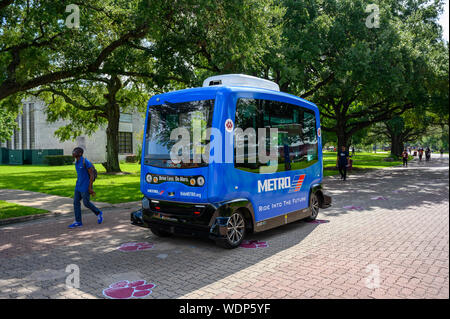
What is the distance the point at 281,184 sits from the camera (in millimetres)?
7410

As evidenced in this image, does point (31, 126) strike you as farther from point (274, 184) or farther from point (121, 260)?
point (274, 184)

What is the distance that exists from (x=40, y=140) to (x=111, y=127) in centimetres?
2010

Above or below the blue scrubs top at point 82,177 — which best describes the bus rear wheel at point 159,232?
below

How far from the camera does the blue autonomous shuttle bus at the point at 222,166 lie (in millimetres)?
6133

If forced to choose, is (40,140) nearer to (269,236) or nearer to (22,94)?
(22,94)

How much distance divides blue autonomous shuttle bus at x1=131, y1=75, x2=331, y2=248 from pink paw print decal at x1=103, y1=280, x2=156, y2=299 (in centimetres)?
175

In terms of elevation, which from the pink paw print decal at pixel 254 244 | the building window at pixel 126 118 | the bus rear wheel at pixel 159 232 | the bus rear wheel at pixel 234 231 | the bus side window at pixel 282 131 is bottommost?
the pink paw print decal at pixel 254 244

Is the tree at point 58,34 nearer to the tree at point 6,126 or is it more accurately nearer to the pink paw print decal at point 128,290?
the pink paw print decal at point 128,290

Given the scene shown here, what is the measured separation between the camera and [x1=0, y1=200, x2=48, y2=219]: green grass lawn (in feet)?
30.4

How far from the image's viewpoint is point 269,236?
737cm

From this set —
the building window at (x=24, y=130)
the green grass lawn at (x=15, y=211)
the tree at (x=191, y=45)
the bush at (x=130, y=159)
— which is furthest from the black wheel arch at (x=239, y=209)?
the building window at (x=24, y=130)

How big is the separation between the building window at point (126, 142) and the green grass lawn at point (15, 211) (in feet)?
116

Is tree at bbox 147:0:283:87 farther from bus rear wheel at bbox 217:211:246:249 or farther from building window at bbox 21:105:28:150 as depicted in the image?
building window at bbox 21:105:28:150
